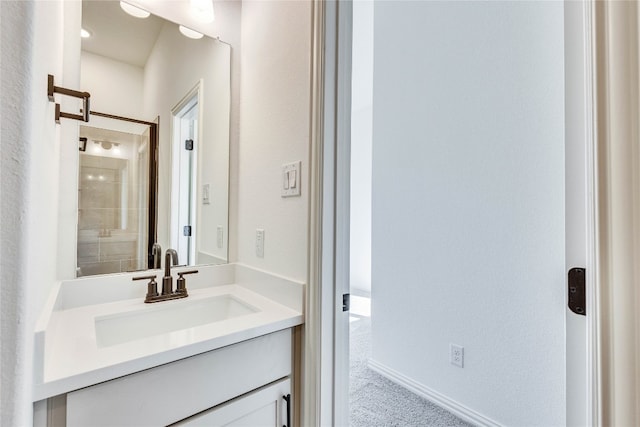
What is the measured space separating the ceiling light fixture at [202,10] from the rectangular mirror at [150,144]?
9 cm

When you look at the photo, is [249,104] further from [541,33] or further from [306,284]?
[541,33]

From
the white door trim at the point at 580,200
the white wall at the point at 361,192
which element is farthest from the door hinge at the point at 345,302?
the white wall at the point at 361,192

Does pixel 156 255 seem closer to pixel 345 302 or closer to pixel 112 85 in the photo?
pixel 112 85

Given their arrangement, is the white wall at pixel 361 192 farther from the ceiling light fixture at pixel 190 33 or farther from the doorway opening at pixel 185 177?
the doorway opening at pixel 185 177

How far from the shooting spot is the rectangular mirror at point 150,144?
3.89ft

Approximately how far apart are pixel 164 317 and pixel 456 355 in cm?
160

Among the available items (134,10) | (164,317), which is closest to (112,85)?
(134,10)

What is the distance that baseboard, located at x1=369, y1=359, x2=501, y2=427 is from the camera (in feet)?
Answer: 5.43

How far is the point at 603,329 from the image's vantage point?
1.69 feet

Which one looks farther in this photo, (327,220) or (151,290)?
(151,290)

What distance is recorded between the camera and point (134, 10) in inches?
50.6

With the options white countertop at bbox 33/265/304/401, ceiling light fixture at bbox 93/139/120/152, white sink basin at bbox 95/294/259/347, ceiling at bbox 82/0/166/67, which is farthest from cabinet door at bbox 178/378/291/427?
ceiling at bbox 82/0/166/67

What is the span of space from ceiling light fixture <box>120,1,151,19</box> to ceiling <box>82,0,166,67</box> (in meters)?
0.01

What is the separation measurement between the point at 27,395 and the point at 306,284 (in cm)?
69
